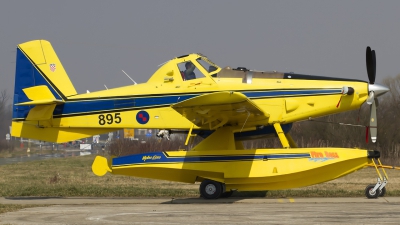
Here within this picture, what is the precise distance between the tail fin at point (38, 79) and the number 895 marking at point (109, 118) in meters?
1.15

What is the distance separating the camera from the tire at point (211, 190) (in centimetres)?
1335

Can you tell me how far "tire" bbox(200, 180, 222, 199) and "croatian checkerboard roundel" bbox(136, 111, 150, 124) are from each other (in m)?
2.06

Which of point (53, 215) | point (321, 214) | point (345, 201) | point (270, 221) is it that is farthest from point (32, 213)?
point (345, 201)

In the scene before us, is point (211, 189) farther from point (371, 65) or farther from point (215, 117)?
point (371, 65)

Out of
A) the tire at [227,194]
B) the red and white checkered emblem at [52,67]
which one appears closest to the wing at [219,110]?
the tire at [227,194]

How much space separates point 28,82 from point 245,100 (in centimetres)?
611

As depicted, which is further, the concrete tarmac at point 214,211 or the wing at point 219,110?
the wing at point 219,110

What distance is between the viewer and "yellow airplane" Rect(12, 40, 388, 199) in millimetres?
12820

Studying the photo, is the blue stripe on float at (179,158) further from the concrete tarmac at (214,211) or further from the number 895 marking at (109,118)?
the number 895 marking at (109,118)

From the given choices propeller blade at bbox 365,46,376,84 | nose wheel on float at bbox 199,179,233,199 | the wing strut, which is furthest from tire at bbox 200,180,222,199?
propeller blade at bbox 365,46,376,84

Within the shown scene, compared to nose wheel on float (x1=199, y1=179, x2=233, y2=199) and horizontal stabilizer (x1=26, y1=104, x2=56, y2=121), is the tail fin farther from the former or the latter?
nose wheel on float (x1=199, y1=179, x2=233, y2=199)

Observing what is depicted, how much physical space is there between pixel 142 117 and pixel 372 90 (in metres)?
5.15

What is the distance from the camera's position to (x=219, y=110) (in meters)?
12.7

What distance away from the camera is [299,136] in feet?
91.8
